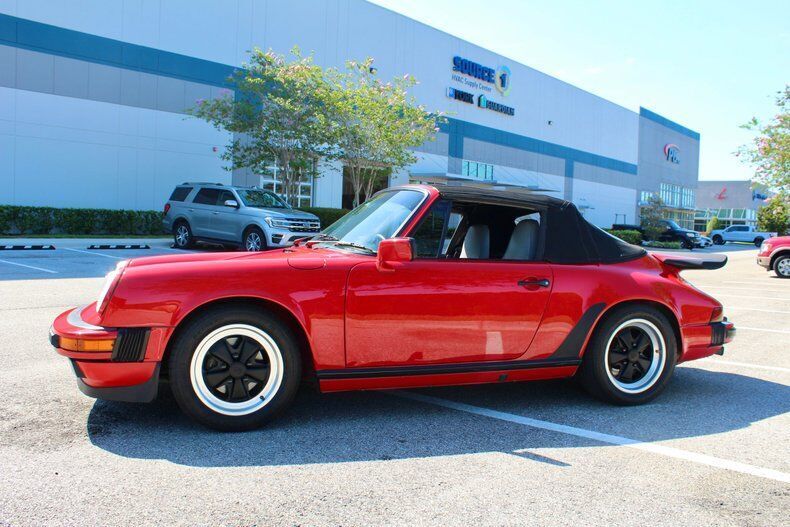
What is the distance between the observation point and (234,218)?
1680 centimetres

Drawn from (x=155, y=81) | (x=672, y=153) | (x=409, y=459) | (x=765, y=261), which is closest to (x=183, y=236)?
(x=155, y=81)

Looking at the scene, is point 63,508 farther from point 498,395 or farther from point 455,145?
point 455,145

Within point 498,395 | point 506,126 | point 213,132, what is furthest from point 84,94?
point 506,126

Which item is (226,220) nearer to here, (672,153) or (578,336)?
(578,336)

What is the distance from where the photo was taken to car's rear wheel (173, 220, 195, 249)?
18.0 m

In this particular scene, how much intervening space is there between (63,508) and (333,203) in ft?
97.0

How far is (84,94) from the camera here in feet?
75.0

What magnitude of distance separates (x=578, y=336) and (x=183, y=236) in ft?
51.9

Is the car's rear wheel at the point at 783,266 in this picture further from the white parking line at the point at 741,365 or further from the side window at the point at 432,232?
the side window at the point at 432,232

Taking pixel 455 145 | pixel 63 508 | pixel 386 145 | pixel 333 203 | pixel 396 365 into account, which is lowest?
pixel 63 508

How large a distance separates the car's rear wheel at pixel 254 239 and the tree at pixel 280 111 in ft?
22.3

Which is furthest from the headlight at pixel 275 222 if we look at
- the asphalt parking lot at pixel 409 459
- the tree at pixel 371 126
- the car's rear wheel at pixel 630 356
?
the car's rear wheel at pixel 630 356

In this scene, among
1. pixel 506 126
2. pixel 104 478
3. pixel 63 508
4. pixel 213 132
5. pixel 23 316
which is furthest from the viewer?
pixel 506 126

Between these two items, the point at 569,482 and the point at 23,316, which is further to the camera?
the point at 23,316
